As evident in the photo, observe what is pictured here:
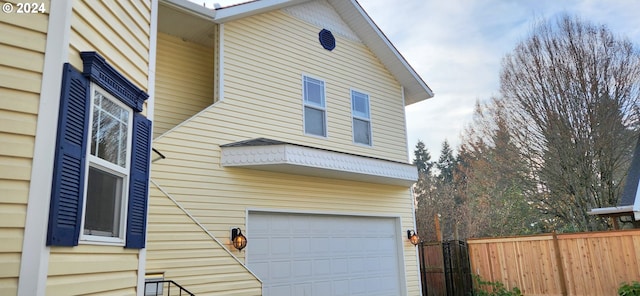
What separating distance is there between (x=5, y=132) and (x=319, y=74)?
24.0ft

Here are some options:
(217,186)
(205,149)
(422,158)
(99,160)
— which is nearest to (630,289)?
(217,186)

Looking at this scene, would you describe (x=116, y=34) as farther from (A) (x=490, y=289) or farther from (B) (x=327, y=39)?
(A) (x=490, y=289)

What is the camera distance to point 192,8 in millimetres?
7438

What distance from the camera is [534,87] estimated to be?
13.6 meters

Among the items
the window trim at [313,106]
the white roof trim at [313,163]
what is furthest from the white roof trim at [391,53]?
the white roof trim at [313,163]

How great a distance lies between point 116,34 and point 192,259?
3.45 metres

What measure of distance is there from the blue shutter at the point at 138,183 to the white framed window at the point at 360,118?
6.11 m

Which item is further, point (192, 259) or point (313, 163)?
point (313, 163)

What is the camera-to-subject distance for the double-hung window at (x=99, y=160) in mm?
2930

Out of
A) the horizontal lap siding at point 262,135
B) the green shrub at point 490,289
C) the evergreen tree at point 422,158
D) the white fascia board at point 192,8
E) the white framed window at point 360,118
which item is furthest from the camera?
the evergreen tree at point 422,158

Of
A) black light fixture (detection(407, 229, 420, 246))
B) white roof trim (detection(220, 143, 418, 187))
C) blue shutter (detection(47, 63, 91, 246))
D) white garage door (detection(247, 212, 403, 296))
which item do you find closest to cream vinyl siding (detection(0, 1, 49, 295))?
blue shutter (detection(47, 63, 91, 246))

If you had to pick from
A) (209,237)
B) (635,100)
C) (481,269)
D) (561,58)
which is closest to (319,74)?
(209,237)

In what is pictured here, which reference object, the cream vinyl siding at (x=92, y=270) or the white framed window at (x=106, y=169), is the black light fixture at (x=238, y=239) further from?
the white framed window at (x=106, y=169)

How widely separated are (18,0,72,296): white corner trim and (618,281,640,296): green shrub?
9.78 metres
